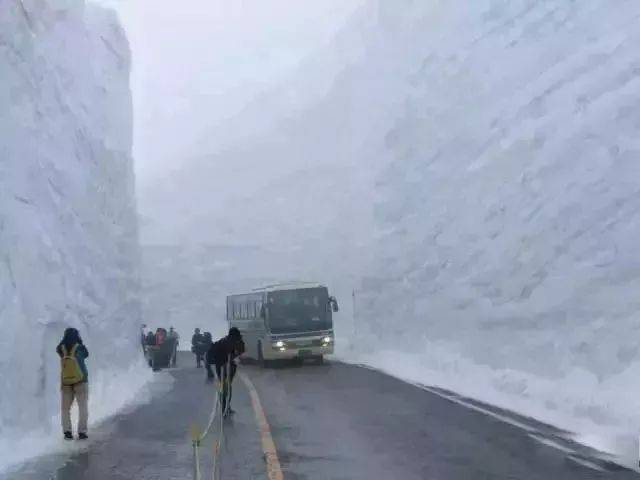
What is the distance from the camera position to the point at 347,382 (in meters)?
21.8

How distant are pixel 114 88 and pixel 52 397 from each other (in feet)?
72.7

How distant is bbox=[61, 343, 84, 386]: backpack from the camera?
465 inches

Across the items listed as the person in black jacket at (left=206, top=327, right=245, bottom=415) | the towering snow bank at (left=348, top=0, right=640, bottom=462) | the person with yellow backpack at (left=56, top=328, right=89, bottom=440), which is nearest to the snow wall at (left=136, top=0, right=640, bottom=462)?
the towering snow bank at (left=348, top=0, right=640, bottom=462)

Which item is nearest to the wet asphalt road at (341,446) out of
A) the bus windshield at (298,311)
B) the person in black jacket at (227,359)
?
the person in black jacket at (227,359)

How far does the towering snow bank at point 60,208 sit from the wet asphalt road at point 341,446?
136cm

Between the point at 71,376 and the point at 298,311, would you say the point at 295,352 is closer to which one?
the point at 298,311

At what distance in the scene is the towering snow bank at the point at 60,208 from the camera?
13.1 metres

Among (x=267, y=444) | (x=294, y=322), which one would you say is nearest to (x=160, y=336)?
(x=294, y=322)

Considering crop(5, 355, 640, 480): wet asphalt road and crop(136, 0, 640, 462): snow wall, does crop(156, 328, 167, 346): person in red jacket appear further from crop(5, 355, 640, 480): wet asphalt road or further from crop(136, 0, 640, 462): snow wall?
crop(5, 355, 640, 480): wet asphalt road

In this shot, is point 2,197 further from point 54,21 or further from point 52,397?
point 54,21

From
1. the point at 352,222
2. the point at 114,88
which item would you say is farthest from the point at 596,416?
the point at 352,222

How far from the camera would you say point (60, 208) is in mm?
19750

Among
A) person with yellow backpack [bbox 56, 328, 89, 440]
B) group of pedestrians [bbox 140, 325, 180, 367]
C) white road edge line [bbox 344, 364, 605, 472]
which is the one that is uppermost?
group of pedestrians [bbox 140, 325, 180, 367]

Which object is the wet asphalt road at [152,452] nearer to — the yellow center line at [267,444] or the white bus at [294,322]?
the yellow center line at [267,444]
